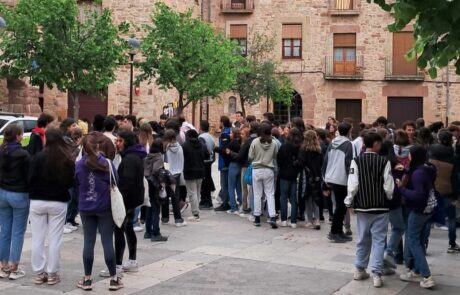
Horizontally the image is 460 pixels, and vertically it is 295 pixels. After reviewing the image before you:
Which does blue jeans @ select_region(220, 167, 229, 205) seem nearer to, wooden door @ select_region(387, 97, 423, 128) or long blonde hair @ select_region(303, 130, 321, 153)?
long blonde hair @ select_region(303, 130, 321, 153)

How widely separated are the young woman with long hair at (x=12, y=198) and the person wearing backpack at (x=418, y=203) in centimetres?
447

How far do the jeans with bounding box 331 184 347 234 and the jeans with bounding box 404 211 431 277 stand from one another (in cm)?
236

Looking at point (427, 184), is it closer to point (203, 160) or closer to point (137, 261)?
point (137, 261)

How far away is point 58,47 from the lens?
19.9 metres

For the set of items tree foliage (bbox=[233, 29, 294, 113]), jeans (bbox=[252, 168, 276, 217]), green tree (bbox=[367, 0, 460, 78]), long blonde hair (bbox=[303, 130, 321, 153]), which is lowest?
jeans (bbox=[252, 168, 276, 217])

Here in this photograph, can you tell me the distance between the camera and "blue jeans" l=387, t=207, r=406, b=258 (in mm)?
7961

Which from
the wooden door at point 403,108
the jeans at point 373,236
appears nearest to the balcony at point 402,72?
the wooden door at point 403,108

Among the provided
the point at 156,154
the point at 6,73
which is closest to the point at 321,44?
the point at 6,73

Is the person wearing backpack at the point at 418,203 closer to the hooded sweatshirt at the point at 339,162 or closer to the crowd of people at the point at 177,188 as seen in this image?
the crowd of people at the point at 177,188

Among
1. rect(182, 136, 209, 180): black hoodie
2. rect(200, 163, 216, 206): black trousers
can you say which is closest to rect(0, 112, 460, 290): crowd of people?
rect(182, 136, 209, 180): black hoodie

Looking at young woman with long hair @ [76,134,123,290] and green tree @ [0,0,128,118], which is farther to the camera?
green tree @ [0,0,128,118]

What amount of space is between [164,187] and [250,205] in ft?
10.5

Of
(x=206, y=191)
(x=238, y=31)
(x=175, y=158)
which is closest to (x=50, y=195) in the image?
(x=175, y=158)

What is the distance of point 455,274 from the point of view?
838cm
